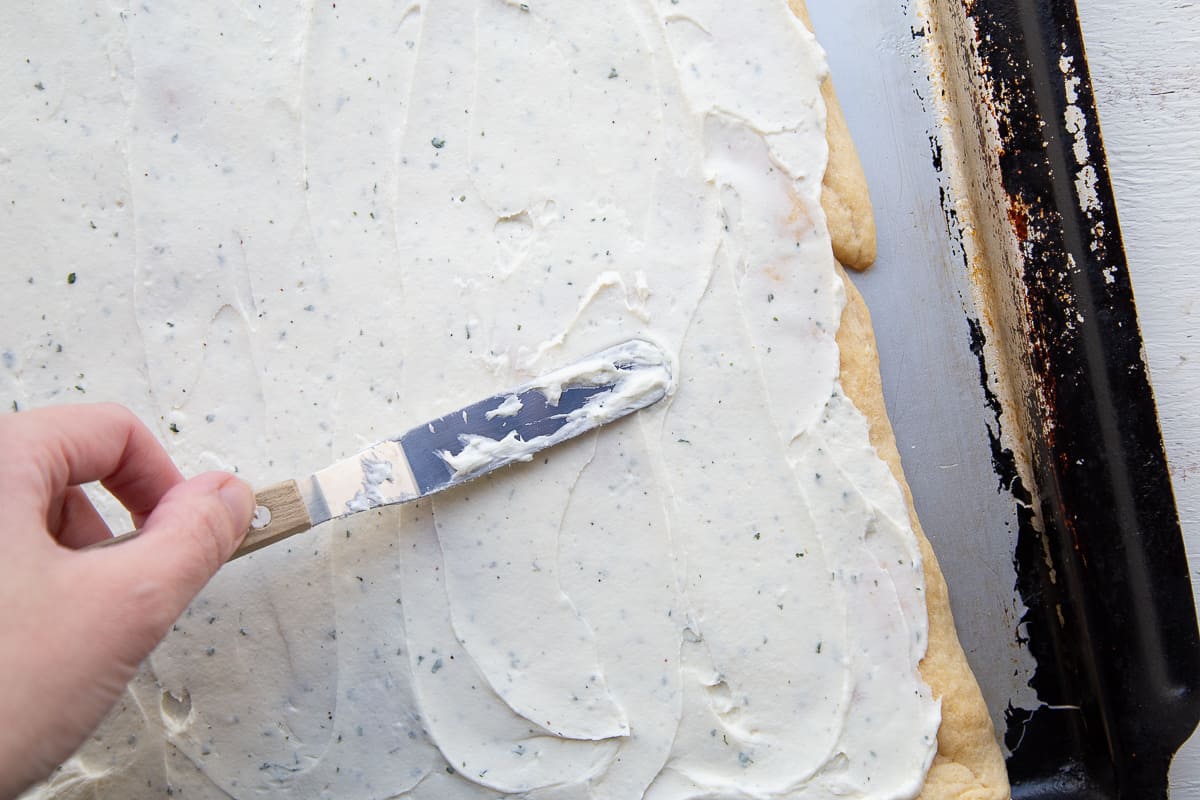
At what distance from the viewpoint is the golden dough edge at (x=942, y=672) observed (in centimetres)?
156

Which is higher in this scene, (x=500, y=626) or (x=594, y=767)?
(x=500, y=626)

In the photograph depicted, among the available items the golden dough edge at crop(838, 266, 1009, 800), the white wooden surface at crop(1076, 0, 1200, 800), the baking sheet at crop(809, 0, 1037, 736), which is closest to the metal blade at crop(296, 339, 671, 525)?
the golden dough edge at crop(838, 266, 1009, 800)

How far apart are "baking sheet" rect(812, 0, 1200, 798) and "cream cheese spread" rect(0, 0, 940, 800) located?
1.18ft

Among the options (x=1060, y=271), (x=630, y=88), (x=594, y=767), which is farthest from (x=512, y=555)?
(x=1060, y=271)

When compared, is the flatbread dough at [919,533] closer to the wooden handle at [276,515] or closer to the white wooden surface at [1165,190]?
the white wooden surface at [1165,190]

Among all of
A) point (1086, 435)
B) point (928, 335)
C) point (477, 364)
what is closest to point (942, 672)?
point (1086, 435)

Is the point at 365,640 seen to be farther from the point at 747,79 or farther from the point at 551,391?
the point at 747,79

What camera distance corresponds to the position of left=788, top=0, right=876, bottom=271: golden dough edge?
5.47 feet

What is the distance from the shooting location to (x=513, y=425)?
4.99 ft

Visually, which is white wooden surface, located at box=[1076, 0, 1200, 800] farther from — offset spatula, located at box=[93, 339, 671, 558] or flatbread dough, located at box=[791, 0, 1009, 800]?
offset spatula, located at box=[93, 339, 671, 558]

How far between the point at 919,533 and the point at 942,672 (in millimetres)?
250

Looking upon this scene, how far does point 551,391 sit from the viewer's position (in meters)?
1.53

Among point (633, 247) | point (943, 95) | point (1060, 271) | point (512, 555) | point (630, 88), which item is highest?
point (630, 88)

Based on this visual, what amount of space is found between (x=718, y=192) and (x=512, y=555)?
75cm
